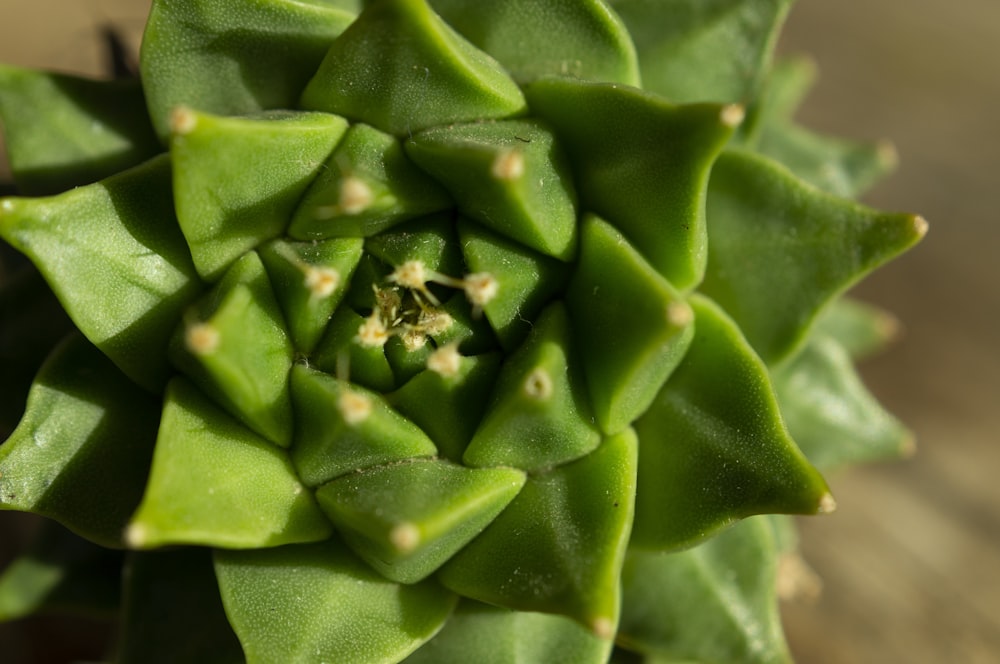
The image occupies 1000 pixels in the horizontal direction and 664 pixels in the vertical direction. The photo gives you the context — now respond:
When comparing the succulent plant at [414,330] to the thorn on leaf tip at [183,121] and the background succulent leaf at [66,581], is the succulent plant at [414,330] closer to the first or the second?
the thorn on leaf tip at [183,121]

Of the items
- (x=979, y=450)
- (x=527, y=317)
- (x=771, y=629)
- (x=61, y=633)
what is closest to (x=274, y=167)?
(x=527, y=317)

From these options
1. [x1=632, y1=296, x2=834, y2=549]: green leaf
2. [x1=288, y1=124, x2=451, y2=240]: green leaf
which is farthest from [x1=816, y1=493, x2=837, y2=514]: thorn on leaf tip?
[x1=288, y1=124, x2=451, y2=240]: green leaf

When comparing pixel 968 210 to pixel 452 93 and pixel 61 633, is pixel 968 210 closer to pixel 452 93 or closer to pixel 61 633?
pixel 452 93

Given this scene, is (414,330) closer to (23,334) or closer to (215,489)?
(215,489)

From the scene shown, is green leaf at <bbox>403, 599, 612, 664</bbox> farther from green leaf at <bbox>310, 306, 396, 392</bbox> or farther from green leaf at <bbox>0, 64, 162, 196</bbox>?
green leaf at <bbox>0, 64, 162, 196</bbox>

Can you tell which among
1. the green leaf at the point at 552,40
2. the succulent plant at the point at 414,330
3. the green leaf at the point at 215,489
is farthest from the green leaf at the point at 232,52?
the green leaf at the point at 215,489

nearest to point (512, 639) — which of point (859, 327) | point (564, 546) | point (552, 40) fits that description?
point (564, 546)
